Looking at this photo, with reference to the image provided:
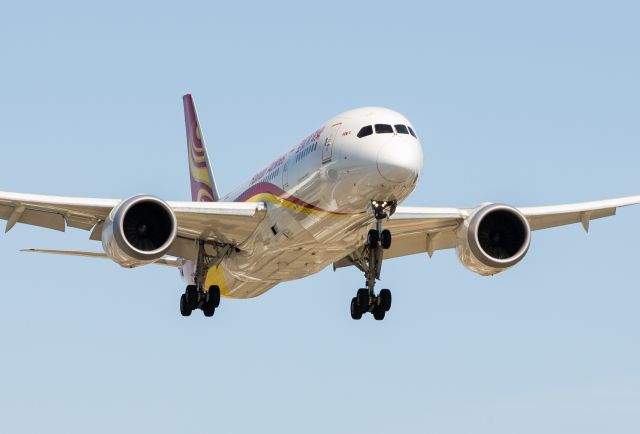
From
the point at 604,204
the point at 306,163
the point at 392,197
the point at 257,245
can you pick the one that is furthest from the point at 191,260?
the point at 604,204

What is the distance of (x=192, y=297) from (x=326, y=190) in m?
7.84

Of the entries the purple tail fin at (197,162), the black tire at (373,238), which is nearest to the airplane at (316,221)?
the black tire at (373,238)

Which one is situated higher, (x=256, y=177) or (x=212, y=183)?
(x=212, y=183)

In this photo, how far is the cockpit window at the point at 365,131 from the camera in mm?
30984

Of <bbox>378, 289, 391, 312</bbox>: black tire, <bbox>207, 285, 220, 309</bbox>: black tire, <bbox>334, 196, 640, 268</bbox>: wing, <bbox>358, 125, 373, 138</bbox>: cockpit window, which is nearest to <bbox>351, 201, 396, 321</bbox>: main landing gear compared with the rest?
<bbox>378, 289, 391, 312</bbox>: black tire

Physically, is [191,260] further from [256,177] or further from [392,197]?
[392,197]

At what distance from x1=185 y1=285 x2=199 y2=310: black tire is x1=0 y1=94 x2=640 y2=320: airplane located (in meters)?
0.03

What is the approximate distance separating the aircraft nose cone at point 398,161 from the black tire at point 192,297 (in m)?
9.76

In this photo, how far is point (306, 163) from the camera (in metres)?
32.8

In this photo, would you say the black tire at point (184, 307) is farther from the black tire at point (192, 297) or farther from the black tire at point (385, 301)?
the black tire at point (385, 301)

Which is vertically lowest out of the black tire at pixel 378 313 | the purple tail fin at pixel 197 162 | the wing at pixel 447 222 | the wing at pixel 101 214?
the black tire at pixel 378 313

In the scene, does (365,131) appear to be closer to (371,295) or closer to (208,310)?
(371,295)

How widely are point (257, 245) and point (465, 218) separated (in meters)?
5.79

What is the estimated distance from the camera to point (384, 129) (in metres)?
31.0
